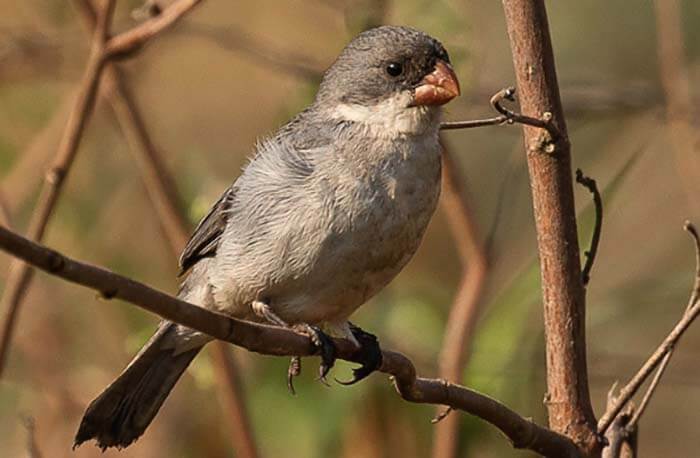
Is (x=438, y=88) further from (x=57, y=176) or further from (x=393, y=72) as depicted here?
(x=57, y=176)

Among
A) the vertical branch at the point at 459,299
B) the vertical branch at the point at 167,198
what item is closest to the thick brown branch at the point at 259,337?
the vertical branch at the point at 459,299

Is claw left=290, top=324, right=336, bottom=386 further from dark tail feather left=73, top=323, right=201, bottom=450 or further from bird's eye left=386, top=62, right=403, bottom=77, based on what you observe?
bird's eye left=386, top=62, right=403, bottom=77

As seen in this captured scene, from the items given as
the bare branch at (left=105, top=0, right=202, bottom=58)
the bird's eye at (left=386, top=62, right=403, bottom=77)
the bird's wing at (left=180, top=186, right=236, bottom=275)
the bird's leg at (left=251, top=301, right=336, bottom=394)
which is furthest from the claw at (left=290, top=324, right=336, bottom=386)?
the bare branch at (left=105, top=0, right=202, bottom=58)

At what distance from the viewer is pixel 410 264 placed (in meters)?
6.46

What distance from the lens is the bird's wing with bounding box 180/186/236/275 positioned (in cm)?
395

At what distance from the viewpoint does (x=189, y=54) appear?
7.57 m

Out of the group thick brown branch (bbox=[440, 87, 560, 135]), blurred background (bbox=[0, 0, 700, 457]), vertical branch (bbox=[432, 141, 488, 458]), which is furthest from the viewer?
blurred background (bbox=[0, 0, 700, 457])

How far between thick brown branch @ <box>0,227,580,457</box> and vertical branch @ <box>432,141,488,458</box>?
113cm

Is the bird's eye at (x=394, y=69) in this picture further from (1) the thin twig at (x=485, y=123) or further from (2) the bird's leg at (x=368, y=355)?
(1) the thin twig at (x=485, y=123)

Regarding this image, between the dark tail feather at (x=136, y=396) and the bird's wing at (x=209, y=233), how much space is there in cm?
22

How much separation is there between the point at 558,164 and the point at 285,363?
2.57m

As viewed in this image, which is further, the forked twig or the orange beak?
the forked twig

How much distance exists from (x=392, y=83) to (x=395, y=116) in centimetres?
14

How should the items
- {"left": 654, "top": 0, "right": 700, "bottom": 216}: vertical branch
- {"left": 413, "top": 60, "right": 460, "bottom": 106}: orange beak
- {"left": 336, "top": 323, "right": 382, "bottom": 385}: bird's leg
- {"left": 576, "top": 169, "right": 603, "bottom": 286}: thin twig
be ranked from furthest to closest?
{"left": 654, "top": 0, "right": 700, "bottom": 216}: vertical branch
{"left": 413, "top": 60, "right": 460, "bottom": 106}: orange beak
{"left": 336, "top": 323, "right": 382, "bottom": 385}: bird's leg
{"left": 576, "top": 169, "right": 603, "bottom": 286}: thin twig
